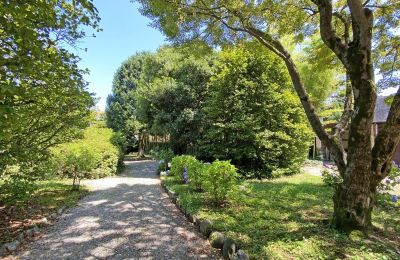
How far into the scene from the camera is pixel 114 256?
386cm

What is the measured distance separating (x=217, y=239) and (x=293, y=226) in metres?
1.31

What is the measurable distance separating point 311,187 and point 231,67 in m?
5.64

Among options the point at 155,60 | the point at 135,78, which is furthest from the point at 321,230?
the point at 135,78

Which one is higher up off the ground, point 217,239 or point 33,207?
point 217,239

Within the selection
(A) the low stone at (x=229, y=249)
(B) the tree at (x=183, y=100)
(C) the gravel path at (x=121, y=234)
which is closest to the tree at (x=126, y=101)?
(B) the tree at (x=183, y=100)

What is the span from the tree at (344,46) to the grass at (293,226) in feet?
1.30

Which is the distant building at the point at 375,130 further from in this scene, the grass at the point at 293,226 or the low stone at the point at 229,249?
the low stone at the point at 229,249

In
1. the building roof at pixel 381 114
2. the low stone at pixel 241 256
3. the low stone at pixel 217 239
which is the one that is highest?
the building roof at pixel 381 114

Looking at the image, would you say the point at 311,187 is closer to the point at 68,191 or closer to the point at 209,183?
the point at 209,183

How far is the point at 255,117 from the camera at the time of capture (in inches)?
430

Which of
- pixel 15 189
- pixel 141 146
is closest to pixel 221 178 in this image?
pixel 15 189

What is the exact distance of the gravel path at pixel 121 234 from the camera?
3.97m

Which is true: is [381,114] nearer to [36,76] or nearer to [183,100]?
[183,100]

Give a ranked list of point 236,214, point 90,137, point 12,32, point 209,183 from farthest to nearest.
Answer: point 90,137
point 209,183
point 236,214
point 12,32
